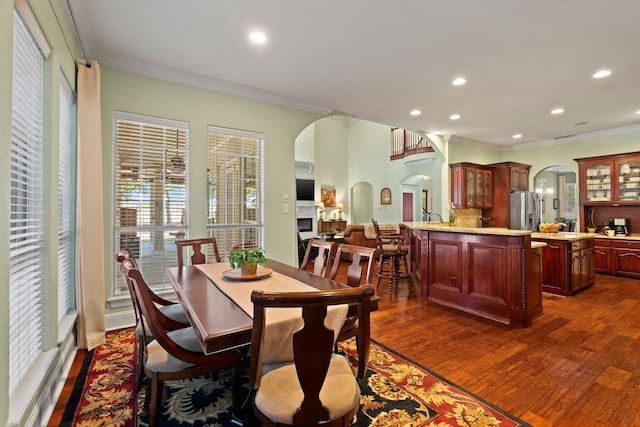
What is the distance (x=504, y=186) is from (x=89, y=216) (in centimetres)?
742

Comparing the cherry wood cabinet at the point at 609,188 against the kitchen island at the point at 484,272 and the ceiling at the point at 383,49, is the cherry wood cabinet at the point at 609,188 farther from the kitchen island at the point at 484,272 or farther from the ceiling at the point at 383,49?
the kitchen island at the point at 484,272

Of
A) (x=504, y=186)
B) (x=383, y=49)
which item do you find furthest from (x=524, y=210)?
(x=383, y=49)

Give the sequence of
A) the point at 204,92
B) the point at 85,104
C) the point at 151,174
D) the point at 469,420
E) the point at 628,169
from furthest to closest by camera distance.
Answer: the point at 628,169
the point at 204,92
the point at 151,174
the point at 85,104
the point at 469,420

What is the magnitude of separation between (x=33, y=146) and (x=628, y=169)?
27.1 ft

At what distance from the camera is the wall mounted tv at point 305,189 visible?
1025 cm

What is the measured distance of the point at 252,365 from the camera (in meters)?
1.22

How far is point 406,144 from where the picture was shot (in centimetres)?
1002

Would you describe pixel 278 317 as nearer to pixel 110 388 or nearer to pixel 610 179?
pixel 110 388

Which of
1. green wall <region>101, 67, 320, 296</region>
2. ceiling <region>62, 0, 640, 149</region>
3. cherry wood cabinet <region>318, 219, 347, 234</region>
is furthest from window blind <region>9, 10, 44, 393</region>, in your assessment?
cherry wood cabinet <region>318, 219, 347, 234</region>

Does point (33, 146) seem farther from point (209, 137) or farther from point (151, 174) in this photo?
point (209, 137)

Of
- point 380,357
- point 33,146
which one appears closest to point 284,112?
point 33,146

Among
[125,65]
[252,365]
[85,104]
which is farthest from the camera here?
[125,65]

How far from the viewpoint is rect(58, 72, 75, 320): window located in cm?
249

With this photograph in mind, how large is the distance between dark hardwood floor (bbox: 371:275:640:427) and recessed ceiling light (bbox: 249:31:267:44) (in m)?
2.99
